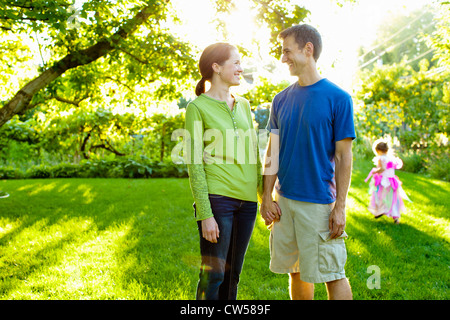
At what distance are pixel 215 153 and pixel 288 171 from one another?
439 millimetres

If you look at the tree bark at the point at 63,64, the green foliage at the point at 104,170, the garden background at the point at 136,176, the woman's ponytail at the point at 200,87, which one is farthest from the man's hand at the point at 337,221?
the green foliage at the point at 104,170

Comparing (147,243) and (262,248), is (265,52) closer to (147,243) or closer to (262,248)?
(262,248)

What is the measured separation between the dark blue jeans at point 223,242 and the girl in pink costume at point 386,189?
13.4ft

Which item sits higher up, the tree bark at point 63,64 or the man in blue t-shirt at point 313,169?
the tree bark at point 63,64

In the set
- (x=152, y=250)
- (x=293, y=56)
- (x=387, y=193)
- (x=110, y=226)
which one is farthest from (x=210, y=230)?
(x=387, y=193)

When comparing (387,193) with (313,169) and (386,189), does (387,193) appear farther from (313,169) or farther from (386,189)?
(313,169)

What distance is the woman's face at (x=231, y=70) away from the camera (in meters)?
→ 2.19

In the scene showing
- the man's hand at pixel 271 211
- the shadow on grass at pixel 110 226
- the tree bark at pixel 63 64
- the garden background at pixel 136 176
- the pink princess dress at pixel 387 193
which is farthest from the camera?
the pink princess dress at pixel 387 193

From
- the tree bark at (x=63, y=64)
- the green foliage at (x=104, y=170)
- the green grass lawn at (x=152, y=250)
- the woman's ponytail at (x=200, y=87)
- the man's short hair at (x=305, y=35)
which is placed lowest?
the green grass lawn at (x=152, y=250)

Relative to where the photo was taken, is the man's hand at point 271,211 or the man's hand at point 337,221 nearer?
the man's hand at point 337,221

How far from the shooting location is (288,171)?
2240 mm

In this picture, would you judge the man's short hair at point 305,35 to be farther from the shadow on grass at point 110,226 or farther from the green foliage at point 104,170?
the green foliage at point 104,170

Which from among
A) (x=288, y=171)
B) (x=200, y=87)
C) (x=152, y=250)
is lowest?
(x=152, y=250)
